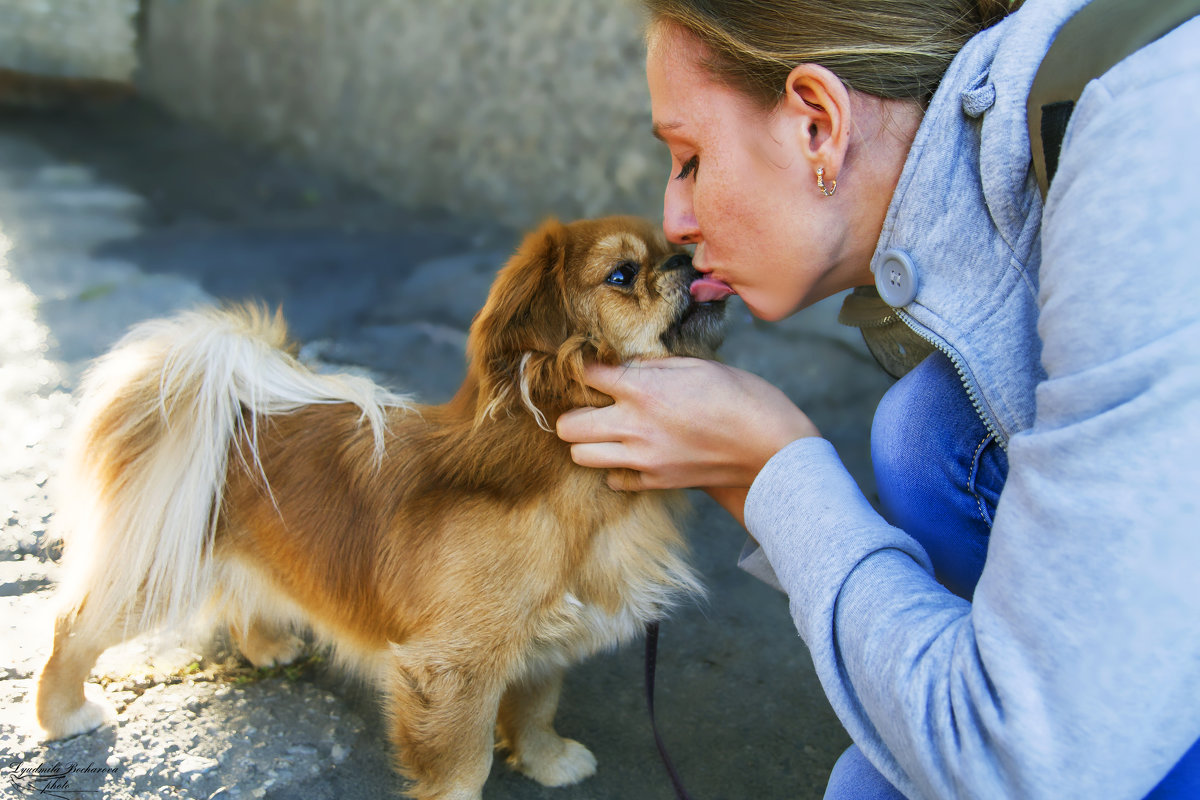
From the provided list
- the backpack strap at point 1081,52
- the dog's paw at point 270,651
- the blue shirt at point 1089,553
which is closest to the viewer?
the blue shirt at point 1089,553

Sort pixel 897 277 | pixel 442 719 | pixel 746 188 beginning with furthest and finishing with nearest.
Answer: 1. pixel 442 719
2. pixel 746 188
3. pixel 897 277

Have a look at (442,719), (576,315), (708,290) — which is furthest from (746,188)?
(442,719)

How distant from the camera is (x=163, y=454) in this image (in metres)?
2.02

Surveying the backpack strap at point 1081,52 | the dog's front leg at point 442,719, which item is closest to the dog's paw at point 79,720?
the dog's front leg at point 442,719

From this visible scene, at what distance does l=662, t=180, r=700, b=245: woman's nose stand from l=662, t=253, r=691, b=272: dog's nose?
0.66 ft

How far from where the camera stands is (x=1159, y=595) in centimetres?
81

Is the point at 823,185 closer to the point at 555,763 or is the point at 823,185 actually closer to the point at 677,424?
the point at 677,424

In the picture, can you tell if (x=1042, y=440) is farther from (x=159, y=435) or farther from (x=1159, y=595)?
(x=159, y=435)

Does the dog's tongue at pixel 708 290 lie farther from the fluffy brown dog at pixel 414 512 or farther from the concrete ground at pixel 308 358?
the concrete ground at pixel 308 358

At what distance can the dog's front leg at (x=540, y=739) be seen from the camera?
6.67 ft

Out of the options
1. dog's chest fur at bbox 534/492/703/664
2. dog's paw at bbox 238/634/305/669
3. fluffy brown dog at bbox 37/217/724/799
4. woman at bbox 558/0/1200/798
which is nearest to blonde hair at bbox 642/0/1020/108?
woman at bbox 558/0/1200/798

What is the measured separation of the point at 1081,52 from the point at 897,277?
1.30 feet

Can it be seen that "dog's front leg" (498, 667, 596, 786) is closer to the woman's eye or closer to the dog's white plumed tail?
the dog's white plumed tail

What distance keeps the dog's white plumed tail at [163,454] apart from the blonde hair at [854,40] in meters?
1.09
